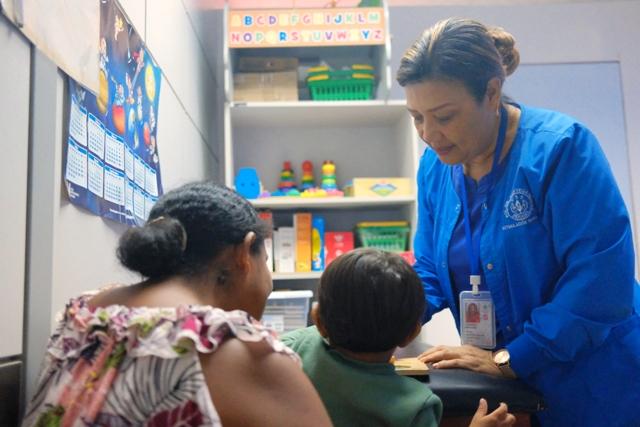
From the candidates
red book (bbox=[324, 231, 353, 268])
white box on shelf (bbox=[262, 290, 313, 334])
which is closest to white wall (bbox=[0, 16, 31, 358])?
white box on shelf (bbox=[262, 290, 313, 334])

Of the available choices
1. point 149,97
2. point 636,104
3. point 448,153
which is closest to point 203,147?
point 149,97

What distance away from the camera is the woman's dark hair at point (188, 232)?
81cm

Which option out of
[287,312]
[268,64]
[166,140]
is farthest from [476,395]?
[268,64]

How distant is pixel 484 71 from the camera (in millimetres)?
1287

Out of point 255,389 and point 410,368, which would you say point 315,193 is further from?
point 255,389

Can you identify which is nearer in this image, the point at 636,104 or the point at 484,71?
the point at 484,71

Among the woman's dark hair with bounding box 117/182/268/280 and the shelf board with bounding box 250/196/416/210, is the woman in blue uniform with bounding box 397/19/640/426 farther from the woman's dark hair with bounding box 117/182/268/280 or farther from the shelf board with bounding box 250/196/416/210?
the shelf board with bounding box 250/196/416/210

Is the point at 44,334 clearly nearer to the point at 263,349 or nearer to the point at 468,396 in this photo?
the point at 263,349

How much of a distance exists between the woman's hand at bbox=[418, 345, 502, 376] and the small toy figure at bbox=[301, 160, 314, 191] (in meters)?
1.80

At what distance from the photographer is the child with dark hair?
0.96 m

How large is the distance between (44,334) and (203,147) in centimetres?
183

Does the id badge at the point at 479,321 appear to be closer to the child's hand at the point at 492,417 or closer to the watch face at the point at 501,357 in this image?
the watch face at the point at 501,357

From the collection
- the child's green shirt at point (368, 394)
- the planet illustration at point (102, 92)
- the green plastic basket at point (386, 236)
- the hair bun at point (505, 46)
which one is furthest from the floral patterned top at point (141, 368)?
the green plastic basket at point (386, 236)

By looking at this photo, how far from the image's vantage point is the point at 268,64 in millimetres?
2889
